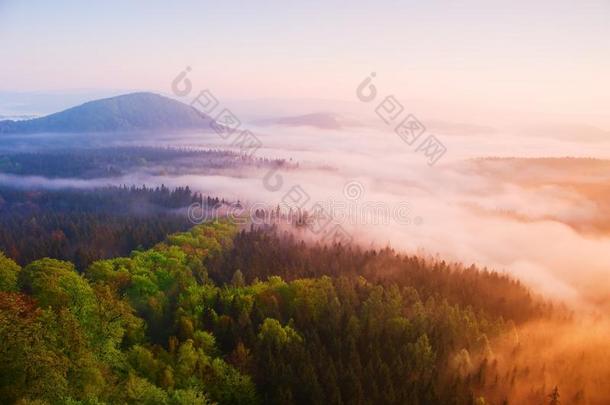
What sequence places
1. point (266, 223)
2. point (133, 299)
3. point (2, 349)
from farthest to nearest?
point (266, 223)
point (133, 299)
point (2, 349)

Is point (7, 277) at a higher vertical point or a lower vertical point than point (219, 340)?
higher

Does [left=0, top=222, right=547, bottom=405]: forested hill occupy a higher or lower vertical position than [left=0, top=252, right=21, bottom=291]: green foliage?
lower

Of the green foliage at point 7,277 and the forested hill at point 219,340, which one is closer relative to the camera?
the forested hill at point 219,340

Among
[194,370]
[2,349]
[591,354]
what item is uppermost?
[2,349]

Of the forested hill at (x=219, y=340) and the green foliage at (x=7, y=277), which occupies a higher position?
the green foliage at (x=7, y=277)

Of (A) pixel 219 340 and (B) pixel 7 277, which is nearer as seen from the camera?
(B) pixel 7 277

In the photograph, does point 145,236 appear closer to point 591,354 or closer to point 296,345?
point 296,345

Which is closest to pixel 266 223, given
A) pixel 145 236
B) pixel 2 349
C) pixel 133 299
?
pixel 145 236

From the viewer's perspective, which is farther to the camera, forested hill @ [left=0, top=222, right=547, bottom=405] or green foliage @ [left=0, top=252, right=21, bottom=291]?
green foliage @ [left=0, top=252, right=21, bottom=291]
